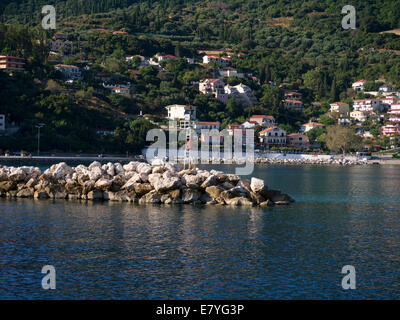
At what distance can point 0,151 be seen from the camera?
7481 centimetres

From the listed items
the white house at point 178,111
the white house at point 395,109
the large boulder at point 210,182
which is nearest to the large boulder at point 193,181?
the large boulder at point 210,182

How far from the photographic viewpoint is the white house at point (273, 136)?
348ft

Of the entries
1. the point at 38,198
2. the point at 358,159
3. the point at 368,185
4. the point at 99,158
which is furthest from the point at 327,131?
the point at 38,198

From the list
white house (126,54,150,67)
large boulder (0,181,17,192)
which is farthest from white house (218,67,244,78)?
large boulder (0,181,17,192)

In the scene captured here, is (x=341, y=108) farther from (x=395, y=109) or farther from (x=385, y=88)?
(x=385, y=88)

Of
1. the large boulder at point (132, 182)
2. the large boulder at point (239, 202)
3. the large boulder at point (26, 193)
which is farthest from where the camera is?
the large boulder at point (26, 193)

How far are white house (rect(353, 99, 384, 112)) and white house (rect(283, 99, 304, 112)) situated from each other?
13.5m

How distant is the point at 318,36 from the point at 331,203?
16580cm

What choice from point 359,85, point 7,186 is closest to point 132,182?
point 7,186

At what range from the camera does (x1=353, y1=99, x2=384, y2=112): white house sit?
130 meters

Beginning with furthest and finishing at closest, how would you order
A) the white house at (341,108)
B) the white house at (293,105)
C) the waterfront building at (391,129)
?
the white house at (293,105)
the white house at (341,108)
the waterfront building at (391,129)

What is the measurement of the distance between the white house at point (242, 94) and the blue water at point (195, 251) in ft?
313

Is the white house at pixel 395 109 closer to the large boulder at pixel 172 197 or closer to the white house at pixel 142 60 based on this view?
the white house at pixel 142 60

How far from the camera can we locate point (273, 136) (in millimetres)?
107312
